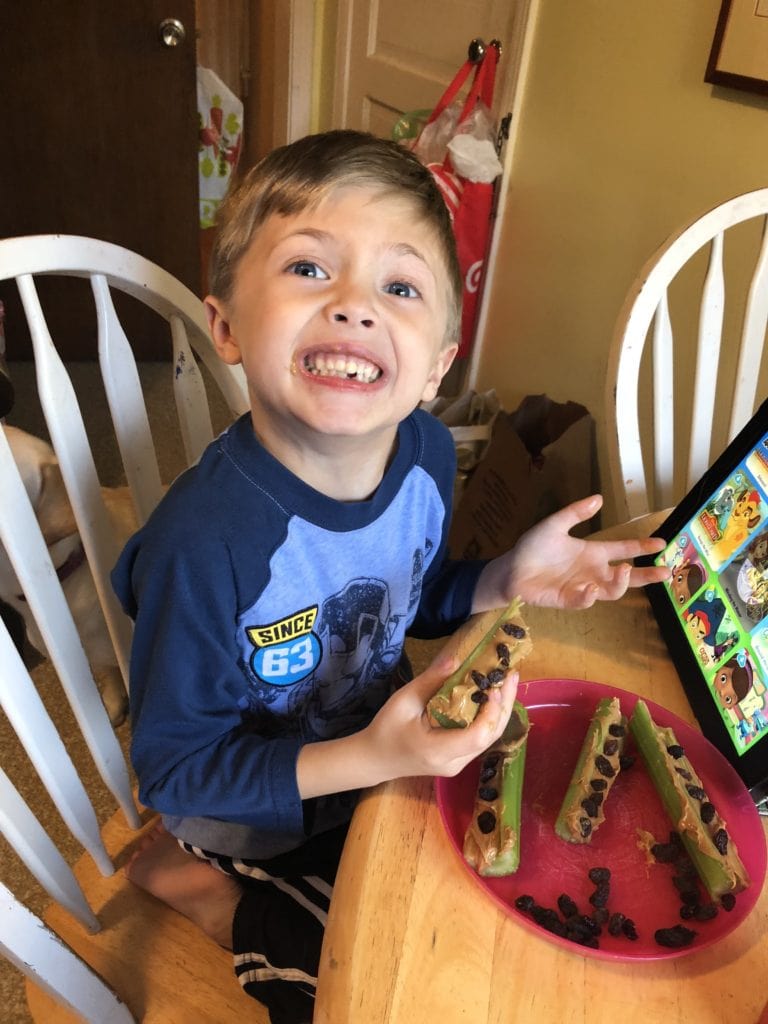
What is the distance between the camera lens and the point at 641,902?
63 cm

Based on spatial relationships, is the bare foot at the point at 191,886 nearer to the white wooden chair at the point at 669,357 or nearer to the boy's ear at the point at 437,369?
the boy's ear at the point at 437,369

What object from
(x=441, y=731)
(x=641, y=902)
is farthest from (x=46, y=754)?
(x=641, y=902)

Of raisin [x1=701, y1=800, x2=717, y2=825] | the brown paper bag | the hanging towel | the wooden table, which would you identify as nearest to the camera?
the wooden table

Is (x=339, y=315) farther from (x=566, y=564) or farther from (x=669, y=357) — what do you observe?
(x=669, y=357)

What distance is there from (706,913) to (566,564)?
0.37 m

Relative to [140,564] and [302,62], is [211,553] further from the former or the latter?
[302,62]

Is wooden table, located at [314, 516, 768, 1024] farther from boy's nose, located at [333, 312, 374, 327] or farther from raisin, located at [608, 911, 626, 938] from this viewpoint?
boy's nose, located at [333, 312, 374, 327]

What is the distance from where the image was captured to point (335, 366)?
2.41 ft

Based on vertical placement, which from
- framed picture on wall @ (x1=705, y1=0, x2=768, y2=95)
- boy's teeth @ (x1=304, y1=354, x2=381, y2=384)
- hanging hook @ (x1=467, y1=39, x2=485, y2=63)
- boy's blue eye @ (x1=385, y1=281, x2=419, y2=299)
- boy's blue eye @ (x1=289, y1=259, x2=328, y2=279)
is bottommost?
boy's teeth @ (x1=304, y1=354, x2=381, y2=384)

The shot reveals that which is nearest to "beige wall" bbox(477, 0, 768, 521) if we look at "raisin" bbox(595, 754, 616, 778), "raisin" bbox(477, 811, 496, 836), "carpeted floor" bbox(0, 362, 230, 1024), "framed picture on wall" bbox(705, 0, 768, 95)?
"framed picture on wall" bbox(705, 0, 768, 95)

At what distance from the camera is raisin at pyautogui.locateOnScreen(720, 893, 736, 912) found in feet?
2.00

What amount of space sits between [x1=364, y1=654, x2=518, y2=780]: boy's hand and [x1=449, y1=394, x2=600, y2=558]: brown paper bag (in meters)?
1.23

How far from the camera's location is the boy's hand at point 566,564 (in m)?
0.84

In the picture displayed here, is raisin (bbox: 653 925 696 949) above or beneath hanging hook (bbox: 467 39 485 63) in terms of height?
beneath
